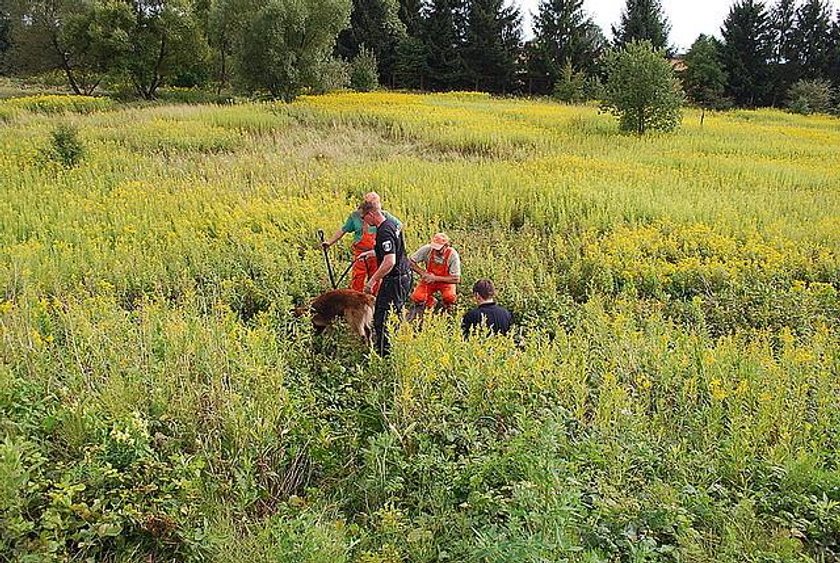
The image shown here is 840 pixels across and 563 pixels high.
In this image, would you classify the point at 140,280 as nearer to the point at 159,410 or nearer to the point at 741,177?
the point at 159,410

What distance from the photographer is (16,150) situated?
14.3 meters

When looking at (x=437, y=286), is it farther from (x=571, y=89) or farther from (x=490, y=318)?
(x=571, y=89)

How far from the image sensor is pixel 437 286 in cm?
718

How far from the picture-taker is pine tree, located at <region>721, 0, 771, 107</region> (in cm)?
4253

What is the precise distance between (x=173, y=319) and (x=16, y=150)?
38.8ft

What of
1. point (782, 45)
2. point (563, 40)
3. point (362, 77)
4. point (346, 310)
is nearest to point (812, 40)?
point (782, 45)

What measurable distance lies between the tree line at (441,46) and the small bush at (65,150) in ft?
62.2

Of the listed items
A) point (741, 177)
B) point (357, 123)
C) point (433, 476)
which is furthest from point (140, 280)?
point (357, 123)

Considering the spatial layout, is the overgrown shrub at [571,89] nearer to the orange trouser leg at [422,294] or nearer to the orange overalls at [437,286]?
the orange overalls at [437,286]

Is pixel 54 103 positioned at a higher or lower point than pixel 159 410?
higher

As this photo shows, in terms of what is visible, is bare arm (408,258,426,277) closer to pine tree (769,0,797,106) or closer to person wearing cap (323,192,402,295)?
person wearing cap (323,192,402,295)

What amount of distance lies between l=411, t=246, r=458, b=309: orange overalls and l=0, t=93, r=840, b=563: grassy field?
0.71 meters

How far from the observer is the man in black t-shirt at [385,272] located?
6047mm

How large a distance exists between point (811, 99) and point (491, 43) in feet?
66.9
